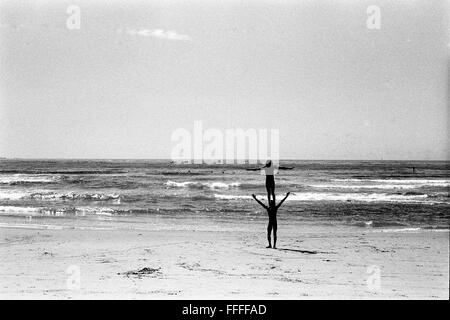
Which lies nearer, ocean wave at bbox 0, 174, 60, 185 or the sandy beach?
the sandy beach

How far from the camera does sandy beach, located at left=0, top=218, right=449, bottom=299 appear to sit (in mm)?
6066

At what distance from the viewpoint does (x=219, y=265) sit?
768 centimetres

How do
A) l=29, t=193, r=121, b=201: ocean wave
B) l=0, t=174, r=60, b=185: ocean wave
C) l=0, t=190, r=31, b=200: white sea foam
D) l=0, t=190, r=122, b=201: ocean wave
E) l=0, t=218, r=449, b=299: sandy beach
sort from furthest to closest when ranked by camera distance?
1. l=0, t=174, r=60, b=185: ocean wave
2. l=29, t=193, r=121, b=201: ocean wave
3. l=0, t=190, r=122, b=201: ocean wave
4. l=0, t=190, r=31, b=200: white sea foam
5. l=0, t=218, r=449, b=299: sandy beach

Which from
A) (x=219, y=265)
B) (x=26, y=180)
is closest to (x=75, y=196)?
(x=26, y=180)

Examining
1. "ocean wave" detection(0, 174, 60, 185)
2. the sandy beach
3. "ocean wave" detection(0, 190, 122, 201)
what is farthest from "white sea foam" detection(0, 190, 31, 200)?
the sandy beach

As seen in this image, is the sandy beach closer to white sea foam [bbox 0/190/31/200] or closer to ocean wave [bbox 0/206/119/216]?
ocean wave [bbox 0/206/119/216]

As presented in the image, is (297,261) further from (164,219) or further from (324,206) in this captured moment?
(324,206)

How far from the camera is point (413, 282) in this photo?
6.62 meters

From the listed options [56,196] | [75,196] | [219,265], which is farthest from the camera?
[75,196]

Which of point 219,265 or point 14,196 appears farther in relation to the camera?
point 14,196

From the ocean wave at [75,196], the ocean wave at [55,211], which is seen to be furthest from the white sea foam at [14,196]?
the ocean wave at [55,211]

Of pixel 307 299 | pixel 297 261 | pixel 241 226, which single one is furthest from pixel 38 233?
pixel 307 299

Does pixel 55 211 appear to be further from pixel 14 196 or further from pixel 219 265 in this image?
pixel 219 265

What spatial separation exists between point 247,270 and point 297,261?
1.18m
